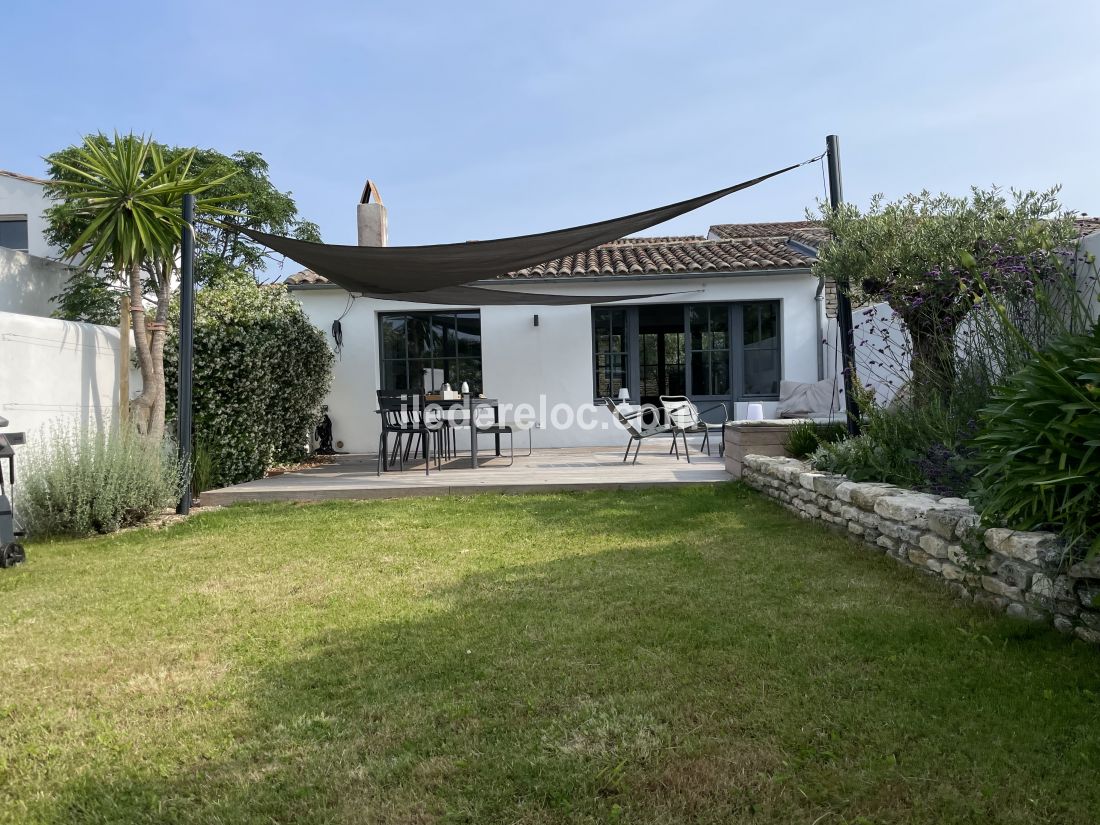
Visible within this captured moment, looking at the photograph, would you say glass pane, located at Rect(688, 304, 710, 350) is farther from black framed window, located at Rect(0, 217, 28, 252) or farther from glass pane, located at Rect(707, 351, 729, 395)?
black framed window, located at Rect(0, 217, 28, 252)

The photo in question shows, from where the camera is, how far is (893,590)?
9.68 feet

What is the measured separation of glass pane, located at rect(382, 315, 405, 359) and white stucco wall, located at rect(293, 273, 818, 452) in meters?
0.16

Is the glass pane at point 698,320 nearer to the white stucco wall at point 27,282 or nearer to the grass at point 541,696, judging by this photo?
the grass at point 541,696

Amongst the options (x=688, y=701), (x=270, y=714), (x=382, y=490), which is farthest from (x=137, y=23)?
(x=688, y=701)

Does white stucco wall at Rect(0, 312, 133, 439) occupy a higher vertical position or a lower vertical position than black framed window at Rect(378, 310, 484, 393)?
lower

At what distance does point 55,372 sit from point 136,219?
1.29m

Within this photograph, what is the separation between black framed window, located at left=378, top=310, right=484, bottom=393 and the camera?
397 inches

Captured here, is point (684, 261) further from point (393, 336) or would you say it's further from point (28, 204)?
point (28, 204)

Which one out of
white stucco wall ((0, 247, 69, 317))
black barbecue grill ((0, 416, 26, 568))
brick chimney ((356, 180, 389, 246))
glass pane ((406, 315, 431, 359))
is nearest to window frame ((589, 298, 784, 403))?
glass pane ((406, 315, 431, 359))

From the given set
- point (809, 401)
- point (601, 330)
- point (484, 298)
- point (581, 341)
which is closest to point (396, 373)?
point (484, 298)

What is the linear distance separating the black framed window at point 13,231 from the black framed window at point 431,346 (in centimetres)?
1214

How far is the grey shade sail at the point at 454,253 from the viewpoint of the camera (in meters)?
5.73

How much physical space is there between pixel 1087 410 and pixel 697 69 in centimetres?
617

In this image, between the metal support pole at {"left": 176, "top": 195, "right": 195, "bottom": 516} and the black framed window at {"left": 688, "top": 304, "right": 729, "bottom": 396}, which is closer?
the metal support pole at {"left": 176, "top": 195, "right": 195, "bottom": 516}
